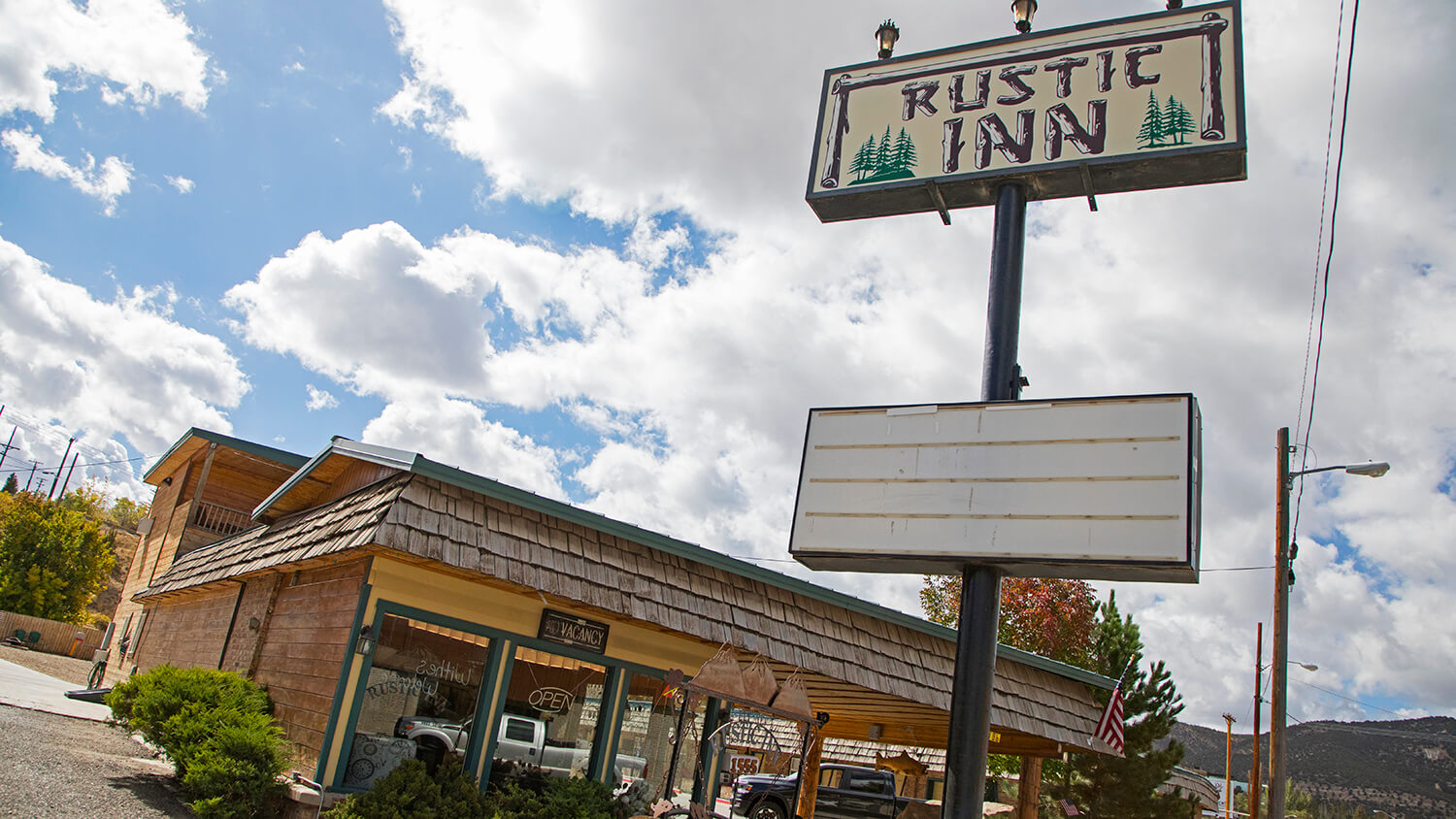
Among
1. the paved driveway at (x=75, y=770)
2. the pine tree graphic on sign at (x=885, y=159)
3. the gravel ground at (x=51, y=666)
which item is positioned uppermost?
the pine tree graphic on sign at (x=885, y=159)

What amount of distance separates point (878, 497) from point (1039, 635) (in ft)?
85.9

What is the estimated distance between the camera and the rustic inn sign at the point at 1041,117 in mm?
6809

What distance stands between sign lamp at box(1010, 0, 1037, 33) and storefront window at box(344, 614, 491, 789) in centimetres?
768

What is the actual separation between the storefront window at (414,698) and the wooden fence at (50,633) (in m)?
30.0

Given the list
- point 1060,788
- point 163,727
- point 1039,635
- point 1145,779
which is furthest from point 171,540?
point 1039,635

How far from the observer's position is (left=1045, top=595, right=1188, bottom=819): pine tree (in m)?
19.1

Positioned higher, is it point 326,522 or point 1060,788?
point 326,522

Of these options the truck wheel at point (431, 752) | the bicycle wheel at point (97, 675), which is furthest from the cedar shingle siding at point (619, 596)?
the bicycle wheel at point (97, 675)

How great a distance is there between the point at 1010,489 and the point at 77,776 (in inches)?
335

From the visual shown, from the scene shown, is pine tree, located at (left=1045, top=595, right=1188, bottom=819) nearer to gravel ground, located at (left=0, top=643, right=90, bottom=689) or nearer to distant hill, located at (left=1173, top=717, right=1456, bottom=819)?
gravel ground, located at (left=0, top=643, right=90, bottom=689)

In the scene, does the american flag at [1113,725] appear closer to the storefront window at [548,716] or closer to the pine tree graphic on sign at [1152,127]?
the storefront window at [548,716]

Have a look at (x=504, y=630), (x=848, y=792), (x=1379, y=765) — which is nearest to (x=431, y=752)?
(x=504, y=630)

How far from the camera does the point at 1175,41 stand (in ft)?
22.9

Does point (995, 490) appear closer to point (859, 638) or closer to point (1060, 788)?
point (859, 638)
